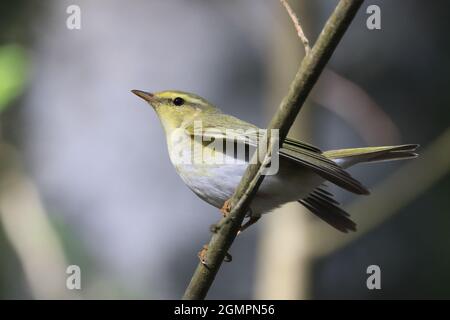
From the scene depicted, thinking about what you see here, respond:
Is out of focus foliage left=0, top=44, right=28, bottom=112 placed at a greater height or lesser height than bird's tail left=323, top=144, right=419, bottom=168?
greater

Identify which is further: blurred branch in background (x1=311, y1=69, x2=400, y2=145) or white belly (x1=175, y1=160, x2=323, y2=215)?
blurred branch in background (x1=311, y1=69, x2=400, y2=145)

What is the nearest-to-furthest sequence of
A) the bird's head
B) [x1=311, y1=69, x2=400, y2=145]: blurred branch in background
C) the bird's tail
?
1. the bird's tail
2. the bird's head
3. [x1=311, y1=69, x2=400, y2=145]: blurred branch in background

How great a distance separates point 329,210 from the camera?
3307mm

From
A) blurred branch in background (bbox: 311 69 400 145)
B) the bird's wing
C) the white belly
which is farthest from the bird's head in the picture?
blurred branch in background (bbox: 311 69 400 145)

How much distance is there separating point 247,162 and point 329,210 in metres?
0.64

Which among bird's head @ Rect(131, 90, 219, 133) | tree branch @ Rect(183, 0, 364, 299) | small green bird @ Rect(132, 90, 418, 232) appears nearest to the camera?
tree branch @ Rect(183, 0, 364, 299)

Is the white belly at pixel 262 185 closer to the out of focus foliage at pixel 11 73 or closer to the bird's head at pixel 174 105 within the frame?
the bird's head at pixel 174 105

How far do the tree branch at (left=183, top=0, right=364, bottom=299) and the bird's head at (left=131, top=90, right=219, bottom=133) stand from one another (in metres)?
1.35

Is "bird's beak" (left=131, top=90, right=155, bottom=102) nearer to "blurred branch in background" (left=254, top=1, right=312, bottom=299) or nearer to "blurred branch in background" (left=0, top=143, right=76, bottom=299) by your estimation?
"blurred branch in background" (left=0, top=143, right=76, bottom=299)

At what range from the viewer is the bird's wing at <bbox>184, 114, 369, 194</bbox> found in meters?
2.57

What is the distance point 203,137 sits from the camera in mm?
3027

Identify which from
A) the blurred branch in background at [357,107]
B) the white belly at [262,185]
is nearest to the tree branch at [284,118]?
the white belly at [262,185]

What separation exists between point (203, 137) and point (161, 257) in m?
3.44

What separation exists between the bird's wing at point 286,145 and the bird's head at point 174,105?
0.13m
